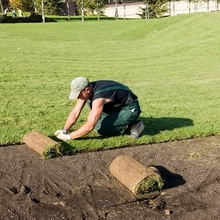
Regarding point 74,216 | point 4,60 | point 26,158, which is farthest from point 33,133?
point 4,60

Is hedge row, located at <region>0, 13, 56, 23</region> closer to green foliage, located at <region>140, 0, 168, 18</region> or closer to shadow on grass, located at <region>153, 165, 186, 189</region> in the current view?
green foliage, located at <region>140, 0, 168, 18</region>

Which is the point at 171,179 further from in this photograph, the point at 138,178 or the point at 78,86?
the point at 78,86

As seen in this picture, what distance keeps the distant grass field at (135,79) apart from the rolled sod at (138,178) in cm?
144

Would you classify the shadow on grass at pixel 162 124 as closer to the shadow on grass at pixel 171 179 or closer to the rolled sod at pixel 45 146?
the shadow on grass at pixel 171 179

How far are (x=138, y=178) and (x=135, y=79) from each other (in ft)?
29.3

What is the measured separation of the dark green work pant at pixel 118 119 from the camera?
22.8ft

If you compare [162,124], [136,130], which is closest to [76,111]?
[136,130]

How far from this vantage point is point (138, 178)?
506 centimetres

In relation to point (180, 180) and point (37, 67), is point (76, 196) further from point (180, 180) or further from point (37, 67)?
point (37, 67)

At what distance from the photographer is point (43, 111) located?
9047 mm

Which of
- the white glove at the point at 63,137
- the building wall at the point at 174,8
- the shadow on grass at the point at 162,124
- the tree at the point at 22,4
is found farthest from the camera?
the tree at the point at 22,4

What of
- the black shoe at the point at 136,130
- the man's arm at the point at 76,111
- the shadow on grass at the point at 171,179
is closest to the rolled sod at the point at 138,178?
the shadow on grass at the point at 171,179

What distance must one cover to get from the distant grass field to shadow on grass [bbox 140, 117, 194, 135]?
0.8 inches

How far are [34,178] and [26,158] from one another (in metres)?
0.79
